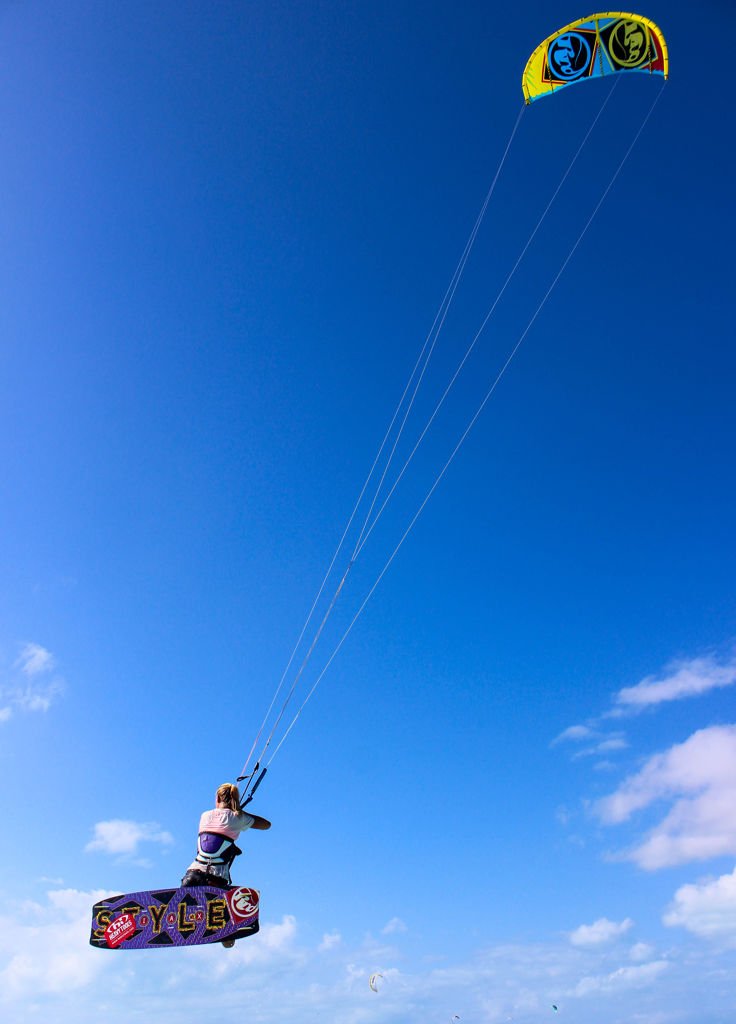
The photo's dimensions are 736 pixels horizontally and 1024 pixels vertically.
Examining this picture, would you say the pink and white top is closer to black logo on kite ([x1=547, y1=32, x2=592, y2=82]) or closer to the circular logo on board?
the circular logo on board

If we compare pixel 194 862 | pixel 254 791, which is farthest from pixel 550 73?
pixel 194 862

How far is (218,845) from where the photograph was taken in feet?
29.2

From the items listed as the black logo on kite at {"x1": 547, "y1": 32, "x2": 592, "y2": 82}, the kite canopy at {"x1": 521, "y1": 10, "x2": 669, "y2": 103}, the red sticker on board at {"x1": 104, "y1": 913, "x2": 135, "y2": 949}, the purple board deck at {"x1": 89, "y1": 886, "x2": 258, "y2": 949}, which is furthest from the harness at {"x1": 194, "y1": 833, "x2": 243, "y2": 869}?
the black logo on kite at {"x1": 547, "y1": 32, "x2": 592, "y2": 82}

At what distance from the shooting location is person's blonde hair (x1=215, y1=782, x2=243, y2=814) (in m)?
9.16

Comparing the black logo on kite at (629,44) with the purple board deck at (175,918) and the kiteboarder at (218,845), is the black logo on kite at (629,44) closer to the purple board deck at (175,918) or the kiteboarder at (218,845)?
the kiteboarder at (218,845)

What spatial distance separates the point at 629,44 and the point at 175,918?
Result: 16483 millimetres

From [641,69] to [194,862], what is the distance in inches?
614

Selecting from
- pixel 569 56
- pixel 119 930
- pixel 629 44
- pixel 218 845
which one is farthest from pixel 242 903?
pixel 629 44

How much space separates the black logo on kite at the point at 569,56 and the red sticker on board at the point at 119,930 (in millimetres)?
15675

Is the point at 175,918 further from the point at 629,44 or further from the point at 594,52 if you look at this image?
the point at 629,44

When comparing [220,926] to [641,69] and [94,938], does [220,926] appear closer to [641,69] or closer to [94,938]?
[94,938]

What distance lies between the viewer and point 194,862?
352 inches

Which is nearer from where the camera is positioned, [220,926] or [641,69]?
[220,926]

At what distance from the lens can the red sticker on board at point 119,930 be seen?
882 centimetres
